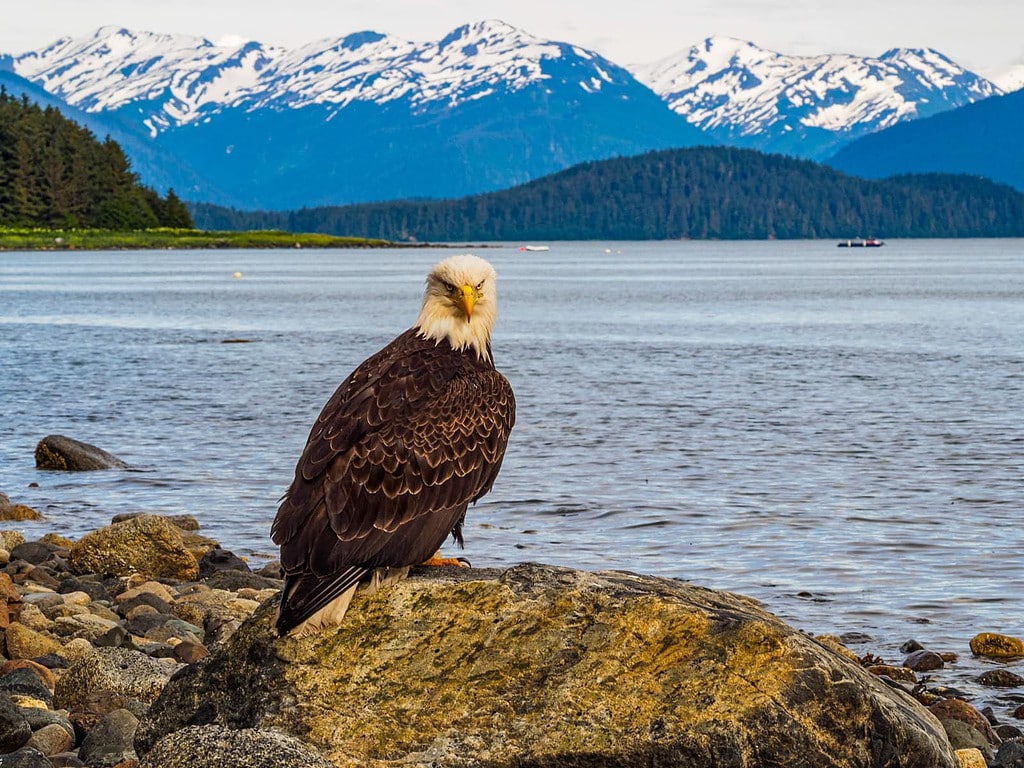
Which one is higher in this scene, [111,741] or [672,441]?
[111,741]

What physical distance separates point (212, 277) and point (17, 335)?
6694cm

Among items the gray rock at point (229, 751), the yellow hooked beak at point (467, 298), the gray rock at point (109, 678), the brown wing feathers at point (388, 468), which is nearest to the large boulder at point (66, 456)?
the gray rock at point (109, 678)

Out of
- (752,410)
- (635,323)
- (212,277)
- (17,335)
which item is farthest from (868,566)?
(212,277)

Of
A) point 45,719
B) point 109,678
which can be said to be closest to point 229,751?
point 45,719

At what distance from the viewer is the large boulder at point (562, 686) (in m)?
6.53

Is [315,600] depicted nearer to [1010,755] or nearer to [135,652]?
[135,652]

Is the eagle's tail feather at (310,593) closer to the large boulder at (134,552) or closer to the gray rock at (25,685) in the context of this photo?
the gray rock at (25,685)

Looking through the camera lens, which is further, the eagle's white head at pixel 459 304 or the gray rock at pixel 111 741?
the gray rock at pixel 111 741

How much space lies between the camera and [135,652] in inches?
391

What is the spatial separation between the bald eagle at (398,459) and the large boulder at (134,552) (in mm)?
8005

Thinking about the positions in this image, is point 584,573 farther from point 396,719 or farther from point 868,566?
point 868,566

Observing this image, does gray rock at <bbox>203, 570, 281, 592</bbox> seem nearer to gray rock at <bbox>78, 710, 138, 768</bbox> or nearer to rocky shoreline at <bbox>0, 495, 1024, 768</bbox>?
rocky shoreline at <bbox>0, 495, 1024, 768</bbox>

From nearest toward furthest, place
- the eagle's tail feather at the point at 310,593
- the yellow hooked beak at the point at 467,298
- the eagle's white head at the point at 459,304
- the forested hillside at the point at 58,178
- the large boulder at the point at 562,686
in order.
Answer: the large boulder at the point at 562,686 < the eagle's tail feather at the point at 310,593 < the yellow hooked beak at the point at 467,298 < the eagle's white head at the point at 459,304 < the forested hillside at the point at 58,178

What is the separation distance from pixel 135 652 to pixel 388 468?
3.80 meters
